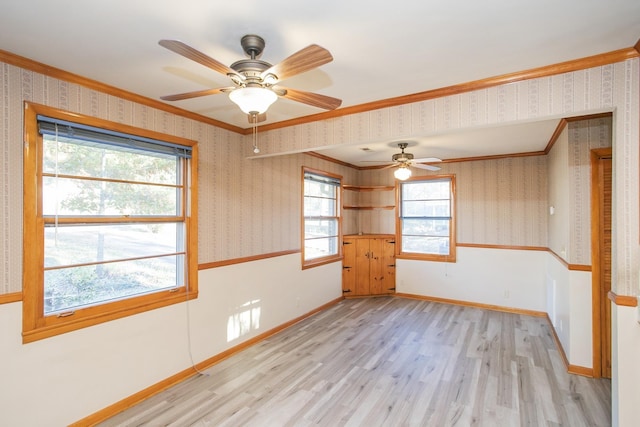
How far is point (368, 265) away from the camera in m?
6.02

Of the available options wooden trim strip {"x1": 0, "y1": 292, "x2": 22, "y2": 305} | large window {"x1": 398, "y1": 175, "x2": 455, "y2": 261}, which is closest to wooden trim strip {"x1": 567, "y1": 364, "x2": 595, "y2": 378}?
large window {"x1": 398, "y1": 175, "x2": 455, "y2": 261}

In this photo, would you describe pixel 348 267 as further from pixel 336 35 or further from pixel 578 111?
pixel 336 35

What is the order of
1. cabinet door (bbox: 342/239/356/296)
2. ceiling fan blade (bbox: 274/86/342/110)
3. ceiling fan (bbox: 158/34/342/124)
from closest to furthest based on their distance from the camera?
ceiling fan (bbox: 158/34/342/124)
ceiling fan blade (bbox: 274/86/342/110)
cabinet door (bbox: 342/239/356/296)

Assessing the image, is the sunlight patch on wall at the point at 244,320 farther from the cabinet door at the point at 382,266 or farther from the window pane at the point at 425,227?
the window pane at the point at 425,227

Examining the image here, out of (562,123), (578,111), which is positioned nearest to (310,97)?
(578,111)

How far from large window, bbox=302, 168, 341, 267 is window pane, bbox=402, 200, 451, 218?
4.44 feet

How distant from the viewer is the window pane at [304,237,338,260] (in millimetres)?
5098

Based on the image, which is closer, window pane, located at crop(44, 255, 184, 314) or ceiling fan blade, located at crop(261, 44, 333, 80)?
ceiling fan blade, located at crop(261, 44, 333, 80)

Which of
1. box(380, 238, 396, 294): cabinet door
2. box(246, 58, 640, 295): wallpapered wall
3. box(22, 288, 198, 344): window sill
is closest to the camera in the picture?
box(246, 58, 640, 295): wallpapered wall

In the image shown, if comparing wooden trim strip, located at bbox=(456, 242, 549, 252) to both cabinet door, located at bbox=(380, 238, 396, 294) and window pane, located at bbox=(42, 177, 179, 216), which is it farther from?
window pane, located at bbox=(42, 177, 179, 216)

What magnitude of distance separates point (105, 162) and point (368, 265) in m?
4.54

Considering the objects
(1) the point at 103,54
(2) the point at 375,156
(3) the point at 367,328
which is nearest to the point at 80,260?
(1) the point at 103,54

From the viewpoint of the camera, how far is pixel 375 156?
535cm

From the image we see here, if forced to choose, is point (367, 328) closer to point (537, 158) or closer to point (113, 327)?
point (113, 327)
